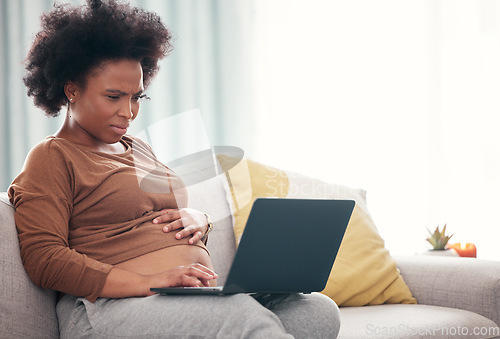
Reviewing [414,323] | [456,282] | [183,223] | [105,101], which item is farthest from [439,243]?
[105,101]

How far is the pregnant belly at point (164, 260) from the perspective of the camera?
124 cm

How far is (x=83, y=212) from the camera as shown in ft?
4.14

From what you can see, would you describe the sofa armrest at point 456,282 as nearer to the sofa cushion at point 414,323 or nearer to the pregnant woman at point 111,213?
the sofa cushion at point 414,323

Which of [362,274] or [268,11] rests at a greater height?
[268,11]

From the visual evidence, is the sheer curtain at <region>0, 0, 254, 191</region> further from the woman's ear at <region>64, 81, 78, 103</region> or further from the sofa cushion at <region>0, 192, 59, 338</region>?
the sofa cushion at <region>0, 192, 59, 338</region>

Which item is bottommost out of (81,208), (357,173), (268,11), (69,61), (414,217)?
(414,217)

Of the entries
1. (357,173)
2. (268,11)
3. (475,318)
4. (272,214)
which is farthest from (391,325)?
(268,11)

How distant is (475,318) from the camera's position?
1595 mm

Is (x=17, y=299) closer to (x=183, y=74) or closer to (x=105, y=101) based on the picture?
(x=105, y=101)

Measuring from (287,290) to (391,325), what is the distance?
1.56 ft

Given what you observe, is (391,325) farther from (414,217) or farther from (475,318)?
(414,217)

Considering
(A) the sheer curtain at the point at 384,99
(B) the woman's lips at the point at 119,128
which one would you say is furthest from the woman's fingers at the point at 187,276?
(A) the sheer curtain at the point at 384,99

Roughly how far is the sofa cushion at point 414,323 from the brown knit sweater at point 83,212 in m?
0.52

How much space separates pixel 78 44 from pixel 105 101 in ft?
0.50
